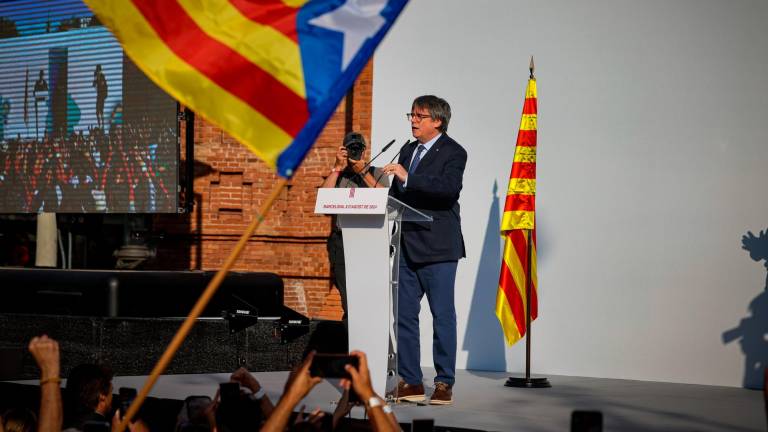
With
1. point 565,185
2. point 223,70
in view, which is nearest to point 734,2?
point 565,185

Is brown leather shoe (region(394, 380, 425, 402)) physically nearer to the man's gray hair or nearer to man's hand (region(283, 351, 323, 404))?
the man's gray hair

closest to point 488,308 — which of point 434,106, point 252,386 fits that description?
point 434,106

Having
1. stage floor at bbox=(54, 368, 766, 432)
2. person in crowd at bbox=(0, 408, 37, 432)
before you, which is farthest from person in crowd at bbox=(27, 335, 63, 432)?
stage floor at bbox=(54, 368, 766, 432)

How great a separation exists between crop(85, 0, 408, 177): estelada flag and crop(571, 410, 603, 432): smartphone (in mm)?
1332

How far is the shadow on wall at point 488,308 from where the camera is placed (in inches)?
324

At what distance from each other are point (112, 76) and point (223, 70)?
616 centimetres

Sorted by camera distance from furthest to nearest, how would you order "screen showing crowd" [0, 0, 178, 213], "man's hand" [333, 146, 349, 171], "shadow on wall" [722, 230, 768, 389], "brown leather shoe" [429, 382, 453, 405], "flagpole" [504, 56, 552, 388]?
"screen showing crowd" [0, 0, 178, 213] < "shadow on wall" [722, 230, 768, 389] < "flagpole" [504, 56, 552, 388] < "man's hand" [333, 146, 349, 171] < "brown leather shoe" [429, 382, 453, 405]

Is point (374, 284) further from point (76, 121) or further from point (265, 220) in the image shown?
point (76, 121)

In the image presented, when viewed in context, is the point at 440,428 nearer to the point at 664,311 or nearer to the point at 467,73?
the point at 664,311

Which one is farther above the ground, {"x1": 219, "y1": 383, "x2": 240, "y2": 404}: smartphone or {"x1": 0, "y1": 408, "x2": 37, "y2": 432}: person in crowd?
{"x1": 219, "y1": 383, "x2": 240, "y2": 404}: smartphone

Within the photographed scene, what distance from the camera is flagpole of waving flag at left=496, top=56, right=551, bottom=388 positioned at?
7.04 m

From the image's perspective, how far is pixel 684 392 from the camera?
681 centimetres

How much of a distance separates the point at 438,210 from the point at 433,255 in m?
0.25

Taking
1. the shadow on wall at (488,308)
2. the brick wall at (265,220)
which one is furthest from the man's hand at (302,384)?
the brick wall at (265,220)
